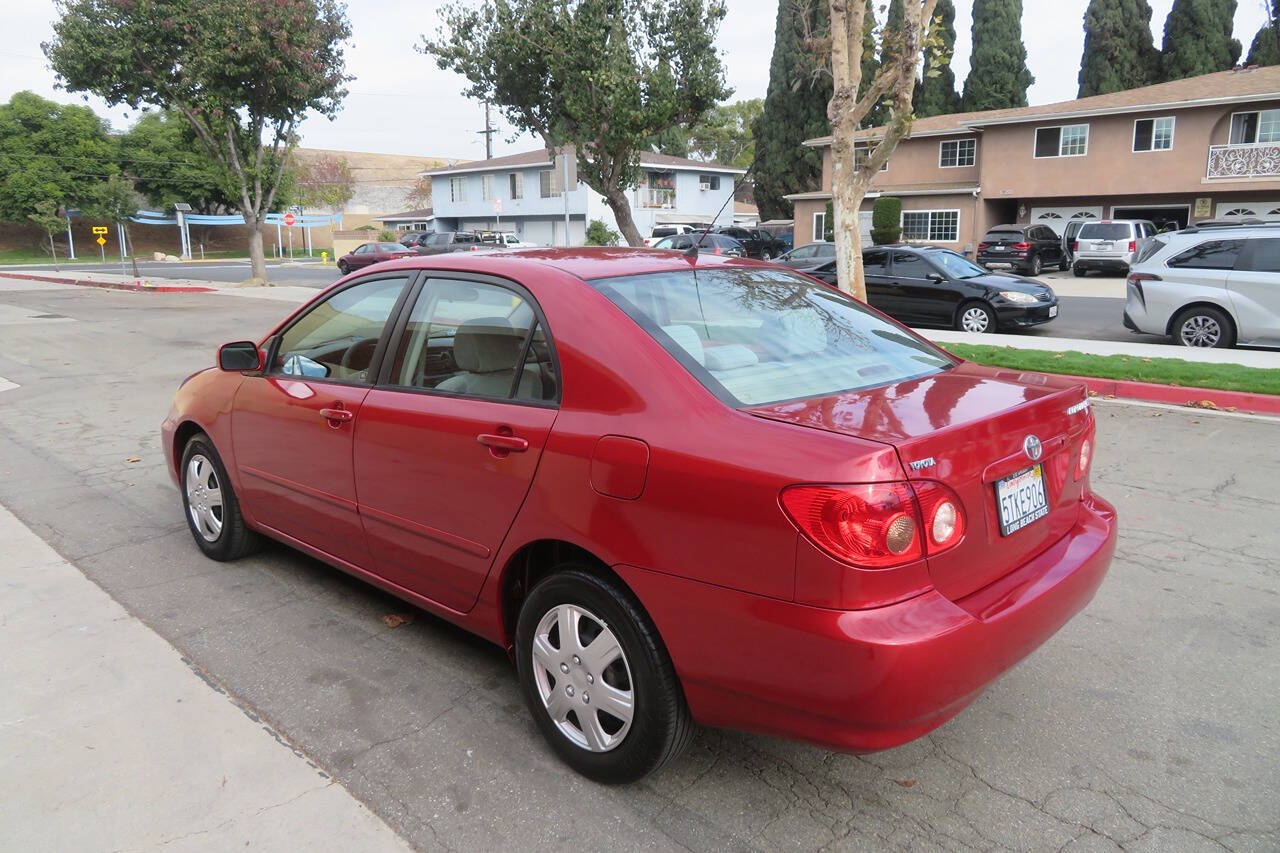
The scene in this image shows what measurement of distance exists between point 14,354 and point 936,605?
48.4ft

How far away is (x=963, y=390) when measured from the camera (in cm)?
304

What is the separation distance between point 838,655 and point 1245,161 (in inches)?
1347

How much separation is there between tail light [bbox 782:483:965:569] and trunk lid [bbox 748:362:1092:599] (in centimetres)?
9

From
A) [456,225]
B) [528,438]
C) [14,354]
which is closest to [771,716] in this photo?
[528,438]

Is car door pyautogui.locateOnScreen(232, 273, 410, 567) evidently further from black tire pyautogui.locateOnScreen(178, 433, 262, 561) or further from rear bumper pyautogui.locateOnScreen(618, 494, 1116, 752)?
rear bumper pyautogui.locateOnScreen(618, 494, 1116, 752)

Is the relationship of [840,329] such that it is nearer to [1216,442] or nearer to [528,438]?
[528,438]

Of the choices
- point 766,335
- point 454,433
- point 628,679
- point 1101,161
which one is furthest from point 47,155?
point 628,679

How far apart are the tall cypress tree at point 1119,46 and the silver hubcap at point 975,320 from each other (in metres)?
36.4

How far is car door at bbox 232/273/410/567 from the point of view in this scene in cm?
377

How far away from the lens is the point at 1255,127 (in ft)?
97.5

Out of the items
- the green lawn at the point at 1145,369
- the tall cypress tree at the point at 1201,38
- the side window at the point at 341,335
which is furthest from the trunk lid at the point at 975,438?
the tall cypress tree at the point at 1201,38

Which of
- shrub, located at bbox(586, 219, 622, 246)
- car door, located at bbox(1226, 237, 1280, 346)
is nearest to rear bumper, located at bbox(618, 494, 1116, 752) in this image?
car door, located at bbox(1226, 237, 1280, 346)

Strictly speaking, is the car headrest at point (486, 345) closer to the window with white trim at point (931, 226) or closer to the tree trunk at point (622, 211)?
the tree trunk at point (622, 211)

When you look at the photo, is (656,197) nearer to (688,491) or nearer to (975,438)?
(975,438)
